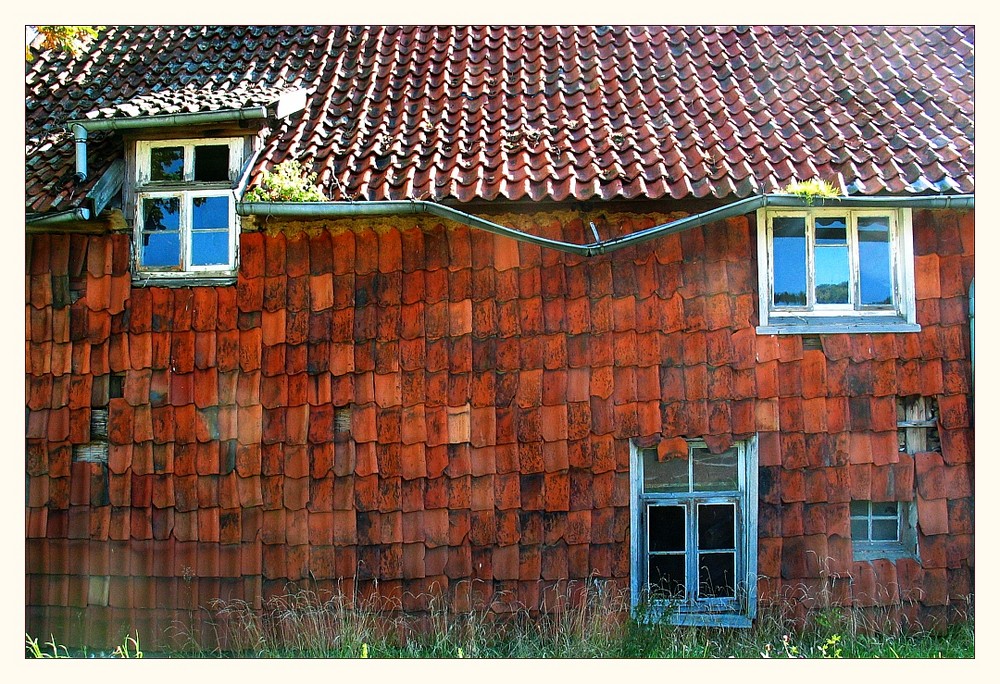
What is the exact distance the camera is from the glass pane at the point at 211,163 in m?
6.39

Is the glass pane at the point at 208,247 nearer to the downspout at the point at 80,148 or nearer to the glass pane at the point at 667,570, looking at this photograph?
the downspout at the point at 80,148

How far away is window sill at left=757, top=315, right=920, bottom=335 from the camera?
6059 mm

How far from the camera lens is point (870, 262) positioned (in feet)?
20.4

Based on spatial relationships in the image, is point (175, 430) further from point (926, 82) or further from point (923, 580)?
point (926, 82)

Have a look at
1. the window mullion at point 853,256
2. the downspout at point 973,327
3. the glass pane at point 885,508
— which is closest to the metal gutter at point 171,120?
the window mullion at point 853,256

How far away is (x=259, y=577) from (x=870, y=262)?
5381 mm

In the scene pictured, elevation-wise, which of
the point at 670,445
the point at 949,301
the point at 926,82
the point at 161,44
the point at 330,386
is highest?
the point at 161,44

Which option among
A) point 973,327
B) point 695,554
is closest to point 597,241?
point 695,554

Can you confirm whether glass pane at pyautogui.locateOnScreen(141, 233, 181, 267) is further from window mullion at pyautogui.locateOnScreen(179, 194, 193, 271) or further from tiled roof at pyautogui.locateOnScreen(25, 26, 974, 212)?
tiled roof at pyautogui.locateOnScreen(25, 26, 974, 212)

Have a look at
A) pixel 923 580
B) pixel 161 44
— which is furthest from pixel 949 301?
pixel 161 44
